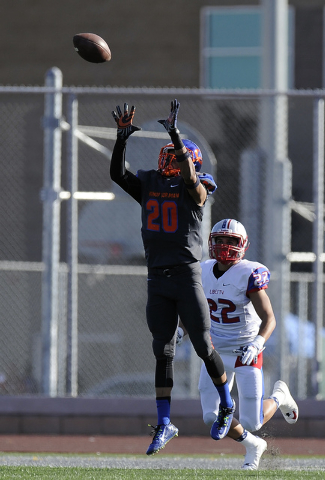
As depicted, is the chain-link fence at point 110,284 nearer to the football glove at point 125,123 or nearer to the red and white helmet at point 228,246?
the red and white helmet at point 228,246

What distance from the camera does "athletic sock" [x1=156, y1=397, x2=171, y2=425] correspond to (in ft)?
18.8

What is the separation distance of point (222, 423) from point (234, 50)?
50.1ft

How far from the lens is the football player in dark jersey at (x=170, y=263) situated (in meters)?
5.70

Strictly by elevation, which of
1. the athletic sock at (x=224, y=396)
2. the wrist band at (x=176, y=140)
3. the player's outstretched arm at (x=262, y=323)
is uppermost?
the wrist band at (x=176, y=140)

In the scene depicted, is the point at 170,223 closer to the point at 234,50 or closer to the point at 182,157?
the point at 182,157

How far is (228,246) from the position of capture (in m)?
6.16

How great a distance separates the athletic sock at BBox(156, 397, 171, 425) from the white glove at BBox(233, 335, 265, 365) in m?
0.59

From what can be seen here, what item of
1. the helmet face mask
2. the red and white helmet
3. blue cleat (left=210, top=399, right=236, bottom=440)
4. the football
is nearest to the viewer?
blue cleat (left=210, top=399, right=236, bottom=440)

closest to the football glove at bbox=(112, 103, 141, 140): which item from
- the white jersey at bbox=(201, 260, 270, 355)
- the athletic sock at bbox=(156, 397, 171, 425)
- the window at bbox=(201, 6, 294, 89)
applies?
the white jersey at bbox=(201, 260, 270, 355)

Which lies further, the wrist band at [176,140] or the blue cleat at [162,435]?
the blue cleat at [162,435]

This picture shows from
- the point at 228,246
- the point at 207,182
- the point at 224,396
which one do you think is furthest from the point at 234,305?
the point at 207,182

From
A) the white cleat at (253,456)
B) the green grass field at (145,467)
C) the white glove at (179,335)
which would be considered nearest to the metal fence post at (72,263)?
the green grass field at (145,467)

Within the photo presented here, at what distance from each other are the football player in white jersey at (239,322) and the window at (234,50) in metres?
14.0

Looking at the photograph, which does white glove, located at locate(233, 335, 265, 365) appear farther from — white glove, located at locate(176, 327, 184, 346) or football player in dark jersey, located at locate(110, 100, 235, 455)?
white glove, located at locate(176, 327, 184, 346)
